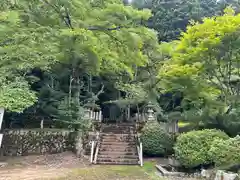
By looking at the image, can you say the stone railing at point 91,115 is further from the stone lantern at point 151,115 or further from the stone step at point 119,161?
the stone step at point 119,161

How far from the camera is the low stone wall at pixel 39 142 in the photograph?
39.7ft

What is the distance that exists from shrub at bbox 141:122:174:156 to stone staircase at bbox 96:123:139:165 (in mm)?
698

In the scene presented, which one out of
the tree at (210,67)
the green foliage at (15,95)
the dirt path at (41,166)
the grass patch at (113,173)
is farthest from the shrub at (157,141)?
the green foliage at (15,95)

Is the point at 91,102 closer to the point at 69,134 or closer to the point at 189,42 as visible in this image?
the point at 69,134

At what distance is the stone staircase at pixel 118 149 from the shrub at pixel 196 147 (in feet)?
7.81

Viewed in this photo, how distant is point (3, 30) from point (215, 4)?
25.9 m

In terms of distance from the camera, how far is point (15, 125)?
14359 mm

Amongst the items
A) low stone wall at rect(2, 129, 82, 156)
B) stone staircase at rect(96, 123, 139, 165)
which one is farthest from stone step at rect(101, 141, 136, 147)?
low stone wall at rect(2, 129, 82, 156)

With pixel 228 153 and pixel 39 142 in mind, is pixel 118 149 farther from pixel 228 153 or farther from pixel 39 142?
pixel 228 153

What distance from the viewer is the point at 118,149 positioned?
39.0ft

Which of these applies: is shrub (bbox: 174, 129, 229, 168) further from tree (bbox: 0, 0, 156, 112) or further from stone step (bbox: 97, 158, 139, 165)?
tree (bbox: 0, 0, 156, 112)

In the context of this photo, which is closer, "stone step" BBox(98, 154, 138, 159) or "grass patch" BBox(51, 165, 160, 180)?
"grass patch" BBox(51, 165, 160, 180)

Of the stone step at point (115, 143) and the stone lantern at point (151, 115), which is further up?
the stone lantern at point (151, 115)

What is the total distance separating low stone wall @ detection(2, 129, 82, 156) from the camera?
1210cm
